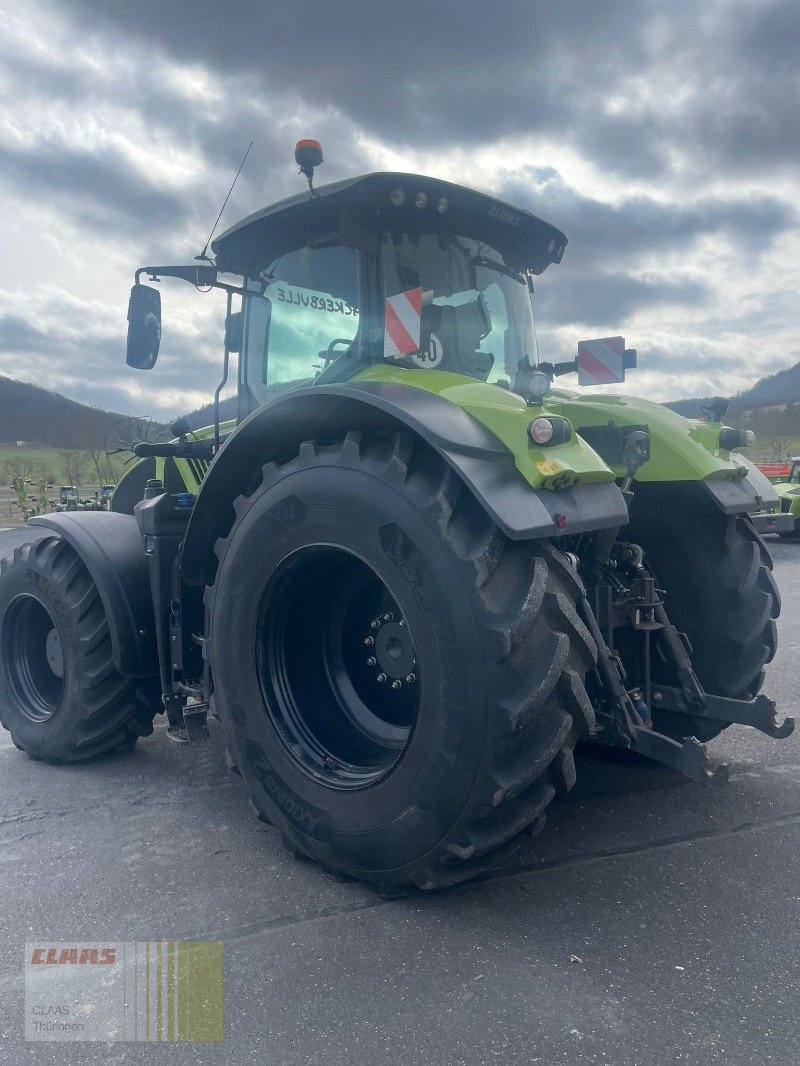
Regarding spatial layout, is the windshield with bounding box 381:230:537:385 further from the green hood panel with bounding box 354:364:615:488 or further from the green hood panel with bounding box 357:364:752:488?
the green hood panel with bounding box 354:364:615:488

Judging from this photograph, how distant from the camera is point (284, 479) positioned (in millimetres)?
2711

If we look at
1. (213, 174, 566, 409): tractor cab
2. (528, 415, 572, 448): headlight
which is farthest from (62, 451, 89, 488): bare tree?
(528, 415, 572, 448): headlight

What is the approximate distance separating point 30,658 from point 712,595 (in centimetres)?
344

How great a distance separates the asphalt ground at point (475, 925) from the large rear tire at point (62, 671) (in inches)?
15.8

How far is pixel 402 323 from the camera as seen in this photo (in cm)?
295

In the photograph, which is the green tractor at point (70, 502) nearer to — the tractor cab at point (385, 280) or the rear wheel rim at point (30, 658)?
the rear wheel rim at point (30, 658)

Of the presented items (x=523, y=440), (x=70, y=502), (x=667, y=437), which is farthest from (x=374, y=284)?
(x=70, y=502)

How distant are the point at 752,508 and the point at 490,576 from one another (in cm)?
153

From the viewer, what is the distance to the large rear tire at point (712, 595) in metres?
3.19

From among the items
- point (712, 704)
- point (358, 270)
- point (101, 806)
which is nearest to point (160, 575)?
point (101, 806)

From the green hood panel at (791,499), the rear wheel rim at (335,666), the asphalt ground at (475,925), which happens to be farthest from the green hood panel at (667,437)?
the green hood panel at (791,499)

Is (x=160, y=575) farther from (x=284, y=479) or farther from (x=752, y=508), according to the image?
(x=752, y=508)

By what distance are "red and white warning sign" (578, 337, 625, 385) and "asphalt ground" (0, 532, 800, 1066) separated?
175cm

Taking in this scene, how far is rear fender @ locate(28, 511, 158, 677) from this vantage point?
3.58 metres
